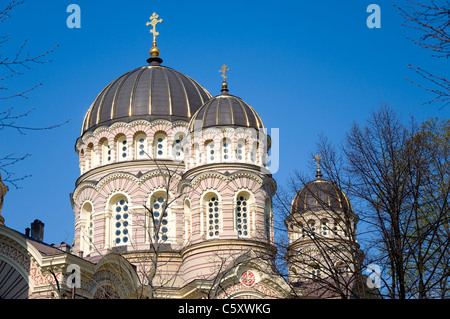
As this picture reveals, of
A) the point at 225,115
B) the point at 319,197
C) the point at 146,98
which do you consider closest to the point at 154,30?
the point at 146,98

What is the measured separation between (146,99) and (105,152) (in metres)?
3.64

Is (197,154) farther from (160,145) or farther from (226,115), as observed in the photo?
(160,145)

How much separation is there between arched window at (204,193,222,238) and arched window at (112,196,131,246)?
456 centimetres

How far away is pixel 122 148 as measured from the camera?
127ft

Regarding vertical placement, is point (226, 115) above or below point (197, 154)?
above

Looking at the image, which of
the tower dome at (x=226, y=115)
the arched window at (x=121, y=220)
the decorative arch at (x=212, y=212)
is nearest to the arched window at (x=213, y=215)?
the decorative arch at (x=212, y=212)

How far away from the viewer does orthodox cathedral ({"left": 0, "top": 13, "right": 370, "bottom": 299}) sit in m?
29.9

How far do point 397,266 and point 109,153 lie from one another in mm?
24402

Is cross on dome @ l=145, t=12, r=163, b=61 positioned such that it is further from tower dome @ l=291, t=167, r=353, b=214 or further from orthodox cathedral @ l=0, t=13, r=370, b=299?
tower dome @ l=291, t=167, r=353, b=214

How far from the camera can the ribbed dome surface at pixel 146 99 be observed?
128 ft

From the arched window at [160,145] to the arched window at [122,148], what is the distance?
1.54 meters

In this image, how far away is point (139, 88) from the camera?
3988cm

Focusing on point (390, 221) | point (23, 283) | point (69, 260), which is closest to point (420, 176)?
point (390, 221)

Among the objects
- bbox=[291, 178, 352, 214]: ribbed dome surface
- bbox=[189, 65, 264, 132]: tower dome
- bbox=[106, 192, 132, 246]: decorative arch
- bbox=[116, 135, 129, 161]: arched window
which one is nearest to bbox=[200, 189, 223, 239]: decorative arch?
bbox=[189, 65, 264, 132]: tower dome
